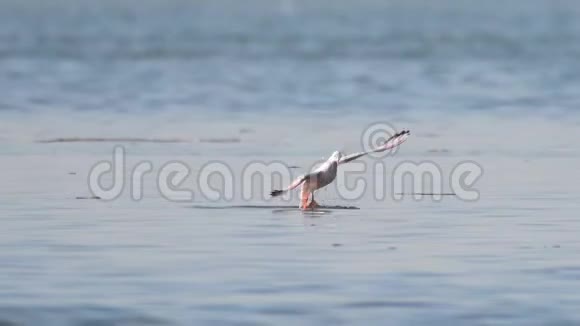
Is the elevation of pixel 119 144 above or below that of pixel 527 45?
below

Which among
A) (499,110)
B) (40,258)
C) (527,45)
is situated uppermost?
(527,45)

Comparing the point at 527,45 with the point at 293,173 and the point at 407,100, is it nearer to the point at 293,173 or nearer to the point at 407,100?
the point at 407,100

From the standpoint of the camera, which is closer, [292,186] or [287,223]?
[287,223]

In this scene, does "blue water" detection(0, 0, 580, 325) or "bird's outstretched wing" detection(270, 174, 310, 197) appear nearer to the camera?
"blue water" detection(0, 0, 580, 325)

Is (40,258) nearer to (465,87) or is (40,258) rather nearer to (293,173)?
(293,173)

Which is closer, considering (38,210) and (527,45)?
(38,210)

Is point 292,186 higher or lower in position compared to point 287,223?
higher

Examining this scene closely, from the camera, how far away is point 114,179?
71.3 feet

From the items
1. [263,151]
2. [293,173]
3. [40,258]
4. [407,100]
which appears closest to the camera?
[40,258]

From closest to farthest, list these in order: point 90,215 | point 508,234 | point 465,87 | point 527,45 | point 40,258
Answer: point 40,258
point 508,234
point 90,215
point 465,87
point 527,45

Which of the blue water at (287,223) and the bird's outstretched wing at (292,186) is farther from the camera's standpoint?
the bird's outstretched wing at (292,186)

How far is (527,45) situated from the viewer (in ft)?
285

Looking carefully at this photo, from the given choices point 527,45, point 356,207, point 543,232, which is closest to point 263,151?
point 356,207

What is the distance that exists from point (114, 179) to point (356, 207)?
387 cm
